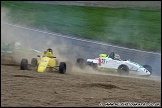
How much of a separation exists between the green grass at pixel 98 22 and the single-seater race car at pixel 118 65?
384 centimetres

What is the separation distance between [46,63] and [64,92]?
4.04 metres

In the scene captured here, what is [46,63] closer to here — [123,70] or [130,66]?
[123,70]

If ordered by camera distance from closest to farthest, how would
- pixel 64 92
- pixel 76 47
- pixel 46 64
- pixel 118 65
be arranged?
pixel 64 92, pixel 46 64, pixel 118 65, pixel 76 47

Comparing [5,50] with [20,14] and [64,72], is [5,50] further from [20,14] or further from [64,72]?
[20,14]

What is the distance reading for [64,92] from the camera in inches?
317

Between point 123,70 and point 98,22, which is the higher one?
point 98,22

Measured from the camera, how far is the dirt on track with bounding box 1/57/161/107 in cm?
700

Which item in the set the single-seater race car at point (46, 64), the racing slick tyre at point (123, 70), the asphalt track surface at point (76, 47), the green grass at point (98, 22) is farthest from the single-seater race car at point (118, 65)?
the green grass at point (98, 22)

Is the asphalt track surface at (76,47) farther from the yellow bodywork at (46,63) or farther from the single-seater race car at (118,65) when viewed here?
the yellow bodywork at (46,63)

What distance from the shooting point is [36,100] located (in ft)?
23.1

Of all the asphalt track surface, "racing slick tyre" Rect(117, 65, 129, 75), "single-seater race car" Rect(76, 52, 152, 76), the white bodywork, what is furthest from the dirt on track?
the asphalt track surface

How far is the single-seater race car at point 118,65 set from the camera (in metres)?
13.3

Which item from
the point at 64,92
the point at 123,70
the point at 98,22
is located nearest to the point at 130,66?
the point at 123,70

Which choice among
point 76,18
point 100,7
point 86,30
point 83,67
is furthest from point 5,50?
point 100,7
